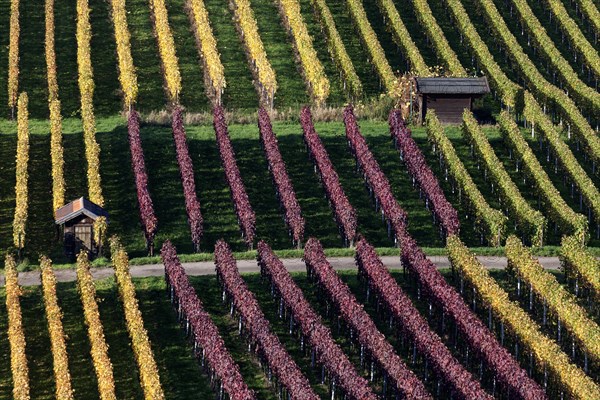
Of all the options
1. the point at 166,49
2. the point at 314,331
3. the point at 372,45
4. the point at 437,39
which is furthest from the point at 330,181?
the point at 437,39

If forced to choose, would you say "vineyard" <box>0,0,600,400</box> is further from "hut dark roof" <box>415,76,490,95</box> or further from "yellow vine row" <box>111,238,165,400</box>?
"hut dark roof" <box>415,76,490,95</box>

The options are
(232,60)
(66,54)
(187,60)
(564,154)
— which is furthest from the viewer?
(66,54)

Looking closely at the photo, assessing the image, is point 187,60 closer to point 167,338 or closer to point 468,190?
point 468,190

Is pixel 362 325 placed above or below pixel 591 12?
below

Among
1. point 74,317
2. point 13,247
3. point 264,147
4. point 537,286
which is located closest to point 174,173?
point 264,147

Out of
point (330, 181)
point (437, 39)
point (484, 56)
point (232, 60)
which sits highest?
point (437, 39)

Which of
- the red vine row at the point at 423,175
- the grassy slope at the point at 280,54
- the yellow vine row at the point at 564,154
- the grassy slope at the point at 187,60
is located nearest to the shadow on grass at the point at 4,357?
the red vine row at the point at 423,175
